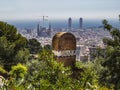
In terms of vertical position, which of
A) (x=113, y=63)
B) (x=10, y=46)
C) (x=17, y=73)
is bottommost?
(x=10, y=46)

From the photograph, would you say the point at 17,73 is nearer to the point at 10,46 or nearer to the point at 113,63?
the point at 113,63

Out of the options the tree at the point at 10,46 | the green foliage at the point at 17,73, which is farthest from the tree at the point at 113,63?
the tree at the point at 10,46

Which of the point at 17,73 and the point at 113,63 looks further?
the point at 113,63

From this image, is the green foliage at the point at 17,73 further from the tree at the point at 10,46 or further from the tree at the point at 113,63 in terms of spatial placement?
the tree at the point at 10,46

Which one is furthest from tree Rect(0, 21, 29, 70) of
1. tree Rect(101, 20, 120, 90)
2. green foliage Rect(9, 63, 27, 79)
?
tree Rect(101, 20, 120, 90)

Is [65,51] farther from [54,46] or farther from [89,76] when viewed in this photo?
[89,76]

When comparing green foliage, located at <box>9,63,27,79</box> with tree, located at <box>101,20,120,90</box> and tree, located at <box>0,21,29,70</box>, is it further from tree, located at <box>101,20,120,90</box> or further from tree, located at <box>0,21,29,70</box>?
tree, located at <box>0,21,29,70</box>

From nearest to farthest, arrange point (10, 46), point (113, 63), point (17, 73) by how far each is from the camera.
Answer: point (17, 73), point (113, 63), point (10, 46)

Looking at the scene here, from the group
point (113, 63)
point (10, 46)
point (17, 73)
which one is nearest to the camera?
point (17, 73)

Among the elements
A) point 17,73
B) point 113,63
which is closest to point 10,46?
point 113,63

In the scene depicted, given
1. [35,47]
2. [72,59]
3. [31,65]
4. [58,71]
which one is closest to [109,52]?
[72,59]

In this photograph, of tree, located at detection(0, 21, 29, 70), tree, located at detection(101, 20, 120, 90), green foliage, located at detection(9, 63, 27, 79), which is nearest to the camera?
green foliage, located at detection(9, 63, 27, 79)

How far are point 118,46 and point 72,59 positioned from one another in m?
2.02

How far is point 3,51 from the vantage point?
67.8 ft
